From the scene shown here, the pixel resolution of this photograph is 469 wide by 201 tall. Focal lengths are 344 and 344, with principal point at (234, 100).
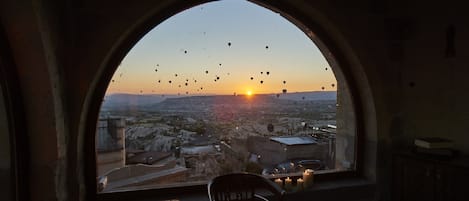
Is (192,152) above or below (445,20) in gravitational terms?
below

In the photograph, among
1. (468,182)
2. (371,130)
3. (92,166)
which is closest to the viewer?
(468,182)

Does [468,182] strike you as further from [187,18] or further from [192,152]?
[187,18]

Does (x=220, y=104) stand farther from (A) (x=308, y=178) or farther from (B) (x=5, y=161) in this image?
(B) (x=5, y=161)

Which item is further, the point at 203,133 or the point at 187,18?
the point at 203,133

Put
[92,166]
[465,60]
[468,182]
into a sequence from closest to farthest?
[468,182] → [92,166] → [465,60]

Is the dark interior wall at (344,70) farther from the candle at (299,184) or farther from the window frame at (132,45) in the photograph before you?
the candle at (299,184)

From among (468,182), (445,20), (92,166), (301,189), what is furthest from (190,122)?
(445,20)

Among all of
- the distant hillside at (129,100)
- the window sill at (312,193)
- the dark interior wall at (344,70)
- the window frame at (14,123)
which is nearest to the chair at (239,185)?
the window sill at (312,193)
